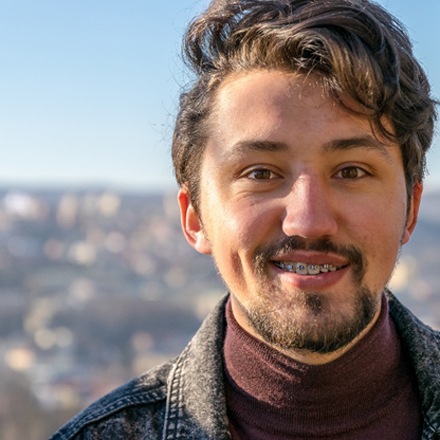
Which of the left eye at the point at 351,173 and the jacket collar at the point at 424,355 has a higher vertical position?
the left eye at the point at 351,173

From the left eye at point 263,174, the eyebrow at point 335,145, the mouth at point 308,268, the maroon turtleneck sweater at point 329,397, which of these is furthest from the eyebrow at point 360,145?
the maroon turtleneck sweater at point 329,397

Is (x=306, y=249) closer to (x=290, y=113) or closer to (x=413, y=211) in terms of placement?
(x=290, y=113)

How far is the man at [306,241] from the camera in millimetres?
1516

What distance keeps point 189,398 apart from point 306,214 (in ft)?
1.59

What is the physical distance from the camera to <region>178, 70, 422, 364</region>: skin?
150cm

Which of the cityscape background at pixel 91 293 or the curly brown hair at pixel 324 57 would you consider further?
the cityscape background at pixel 91 293

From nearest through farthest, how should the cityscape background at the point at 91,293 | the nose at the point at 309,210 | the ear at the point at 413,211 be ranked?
the nose at the point at 309,210 < the ear at the point at 413,211 < the cityscape background at the point at 91,293

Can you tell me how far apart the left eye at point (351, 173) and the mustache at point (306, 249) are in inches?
5.6

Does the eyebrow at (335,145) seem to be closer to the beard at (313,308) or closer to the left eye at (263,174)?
the left eye at (263,174)

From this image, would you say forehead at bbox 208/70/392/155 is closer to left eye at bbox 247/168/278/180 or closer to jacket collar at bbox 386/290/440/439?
left eye at bbox 247/168/278/180

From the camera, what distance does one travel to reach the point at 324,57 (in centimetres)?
158

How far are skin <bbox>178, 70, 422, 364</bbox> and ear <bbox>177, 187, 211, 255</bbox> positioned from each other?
0.45 feet

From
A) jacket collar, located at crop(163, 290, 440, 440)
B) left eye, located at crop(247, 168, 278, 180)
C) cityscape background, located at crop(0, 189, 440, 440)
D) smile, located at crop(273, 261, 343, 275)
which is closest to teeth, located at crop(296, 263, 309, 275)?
smile, located at crop(273, 261, 343, 275)

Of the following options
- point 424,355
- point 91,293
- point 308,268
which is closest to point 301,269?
point 308,268
